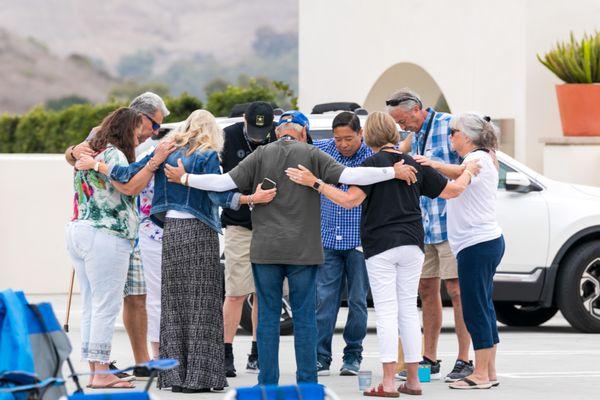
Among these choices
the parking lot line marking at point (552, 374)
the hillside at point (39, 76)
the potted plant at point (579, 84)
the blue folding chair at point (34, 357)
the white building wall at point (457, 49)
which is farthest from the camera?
the hillside at point (39, 76)

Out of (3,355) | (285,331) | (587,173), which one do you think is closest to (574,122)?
(587,173)

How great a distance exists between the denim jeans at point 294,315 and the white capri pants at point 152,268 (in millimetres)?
1303

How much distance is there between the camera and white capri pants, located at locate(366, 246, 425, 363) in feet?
28.6

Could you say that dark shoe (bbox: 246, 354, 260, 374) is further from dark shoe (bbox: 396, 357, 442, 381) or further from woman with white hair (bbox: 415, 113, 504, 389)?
woman with white hair (bbox: 415, 113, 504, 389)

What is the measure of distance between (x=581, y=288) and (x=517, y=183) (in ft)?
3.91

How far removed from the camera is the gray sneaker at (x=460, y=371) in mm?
9578

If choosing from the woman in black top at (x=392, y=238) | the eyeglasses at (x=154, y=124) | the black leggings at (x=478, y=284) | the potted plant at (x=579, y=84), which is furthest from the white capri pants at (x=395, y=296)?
the potted plant at (x=579, y=84)

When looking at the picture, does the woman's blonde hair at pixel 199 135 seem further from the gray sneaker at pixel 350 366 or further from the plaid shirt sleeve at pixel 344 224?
the gray sneaker at pixel 350 366

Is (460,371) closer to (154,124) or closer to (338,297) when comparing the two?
(338,297)

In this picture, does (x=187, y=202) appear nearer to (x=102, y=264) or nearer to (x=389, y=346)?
(x=102, y=264)

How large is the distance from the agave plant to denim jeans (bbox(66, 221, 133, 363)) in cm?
917

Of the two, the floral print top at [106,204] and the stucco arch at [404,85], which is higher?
the stucco arch at [404,85]

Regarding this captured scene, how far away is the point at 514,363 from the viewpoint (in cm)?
1079

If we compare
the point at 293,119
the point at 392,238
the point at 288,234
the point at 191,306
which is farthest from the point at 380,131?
the point at 191,306
